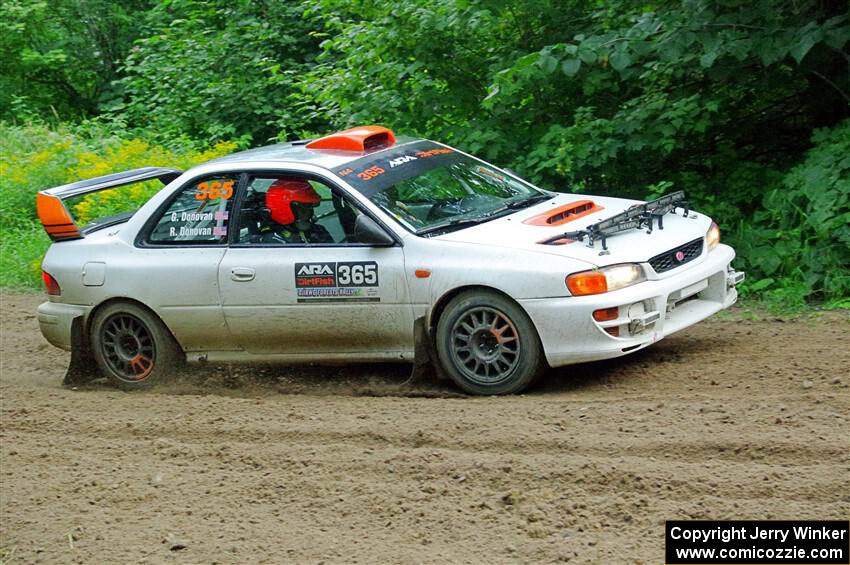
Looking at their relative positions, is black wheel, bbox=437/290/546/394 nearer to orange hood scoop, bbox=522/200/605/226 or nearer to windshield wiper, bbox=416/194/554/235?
windshield wiper, bbox=416/194/554/235

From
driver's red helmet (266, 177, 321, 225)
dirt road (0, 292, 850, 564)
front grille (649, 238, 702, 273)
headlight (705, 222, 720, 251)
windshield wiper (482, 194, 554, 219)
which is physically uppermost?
driver's red helmet (266, 177, 321, 225)

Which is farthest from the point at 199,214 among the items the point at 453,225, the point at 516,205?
the point at 516,205

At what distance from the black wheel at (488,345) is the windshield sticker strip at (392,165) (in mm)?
1014

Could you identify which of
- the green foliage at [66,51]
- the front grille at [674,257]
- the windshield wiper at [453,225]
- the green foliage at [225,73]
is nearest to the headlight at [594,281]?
the front grille at [674,257]

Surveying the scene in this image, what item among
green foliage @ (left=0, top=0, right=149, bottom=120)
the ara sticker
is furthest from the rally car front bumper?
green foliage @ (left=0, top=0, right=149, bottom=120)

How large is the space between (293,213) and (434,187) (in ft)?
3.08

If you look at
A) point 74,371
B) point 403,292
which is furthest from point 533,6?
point 74,371

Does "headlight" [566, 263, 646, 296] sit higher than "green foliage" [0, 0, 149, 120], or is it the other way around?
"green foliage" [0, 0, 149, 120]

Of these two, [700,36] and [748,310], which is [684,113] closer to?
[700,36]

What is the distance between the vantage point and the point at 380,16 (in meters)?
11.4

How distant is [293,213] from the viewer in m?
7.73

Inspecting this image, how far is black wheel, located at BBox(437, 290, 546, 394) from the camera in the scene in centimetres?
700

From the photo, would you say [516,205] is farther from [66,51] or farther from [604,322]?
[66,51]

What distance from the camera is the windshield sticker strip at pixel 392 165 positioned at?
7629 mm
